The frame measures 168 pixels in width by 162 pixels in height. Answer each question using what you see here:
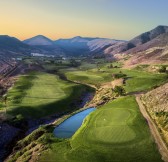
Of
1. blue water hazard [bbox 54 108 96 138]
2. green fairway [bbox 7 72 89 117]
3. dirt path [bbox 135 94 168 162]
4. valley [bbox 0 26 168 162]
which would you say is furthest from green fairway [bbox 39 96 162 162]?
green fairway [bbox 7 72 89 117]

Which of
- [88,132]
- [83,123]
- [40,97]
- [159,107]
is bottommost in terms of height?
[83,123]

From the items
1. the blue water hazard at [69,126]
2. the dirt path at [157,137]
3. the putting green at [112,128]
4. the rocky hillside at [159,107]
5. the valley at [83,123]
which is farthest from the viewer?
the blue water hazard at [69,126]

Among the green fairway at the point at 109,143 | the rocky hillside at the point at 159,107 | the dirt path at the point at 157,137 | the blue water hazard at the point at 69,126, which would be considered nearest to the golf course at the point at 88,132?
the green fairway at the point at 109,143

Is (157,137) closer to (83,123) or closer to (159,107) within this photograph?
(159,107)

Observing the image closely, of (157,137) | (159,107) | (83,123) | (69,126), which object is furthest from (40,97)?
(157,137)

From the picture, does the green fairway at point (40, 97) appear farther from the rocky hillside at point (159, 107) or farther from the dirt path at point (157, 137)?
the dirt path at point (157, 137)

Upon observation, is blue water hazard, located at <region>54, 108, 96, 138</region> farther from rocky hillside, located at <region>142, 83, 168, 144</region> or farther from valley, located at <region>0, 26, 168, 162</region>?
rocky hillside, located at <region>142, 83, 168, 144</region>
